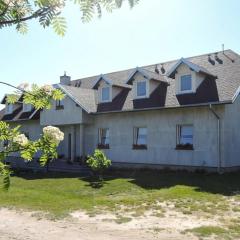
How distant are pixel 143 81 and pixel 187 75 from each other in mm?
3276

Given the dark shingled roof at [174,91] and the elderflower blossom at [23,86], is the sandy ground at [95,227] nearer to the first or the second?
the elderflower blossom at [23,86]

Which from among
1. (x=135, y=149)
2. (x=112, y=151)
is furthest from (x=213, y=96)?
(x=112, y=151)

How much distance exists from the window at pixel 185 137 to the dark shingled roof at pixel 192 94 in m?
1.51

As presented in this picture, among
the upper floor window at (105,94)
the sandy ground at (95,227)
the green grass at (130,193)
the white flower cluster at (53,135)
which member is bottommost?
the sandy ground at (95,227)

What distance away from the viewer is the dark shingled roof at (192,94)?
904 inches

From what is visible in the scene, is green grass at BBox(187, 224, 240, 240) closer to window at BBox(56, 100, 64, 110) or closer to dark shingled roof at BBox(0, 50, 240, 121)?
dark shingled roof at BBox(0, 50, 240, 121)

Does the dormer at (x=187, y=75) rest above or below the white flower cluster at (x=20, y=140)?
Answer: above

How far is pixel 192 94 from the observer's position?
23969 millimetres

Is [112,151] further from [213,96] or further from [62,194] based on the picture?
[62,194]

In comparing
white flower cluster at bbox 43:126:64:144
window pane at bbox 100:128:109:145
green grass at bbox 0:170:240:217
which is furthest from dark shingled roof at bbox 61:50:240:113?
white flower cluster at bbox 43:126:64:144

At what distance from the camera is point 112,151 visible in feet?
91.8

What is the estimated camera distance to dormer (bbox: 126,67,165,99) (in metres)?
26.3

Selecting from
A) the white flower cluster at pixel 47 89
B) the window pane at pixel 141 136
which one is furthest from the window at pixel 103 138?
the white flower cluster at pixel 47 89

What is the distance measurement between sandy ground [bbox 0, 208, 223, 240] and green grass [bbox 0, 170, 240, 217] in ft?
2.63
